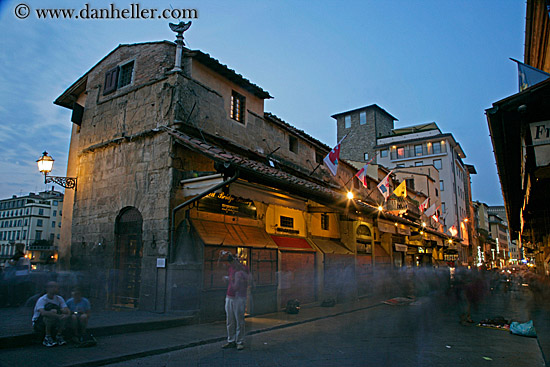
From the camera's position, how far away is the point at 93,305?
40.0 ft

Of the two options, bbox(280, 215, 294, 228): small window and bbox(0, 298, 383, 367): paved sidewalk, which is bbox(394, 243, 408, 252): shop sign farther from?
bbox(0, 298, 383, 367): paved sidewalk

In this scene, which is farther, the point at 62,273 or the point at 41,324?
the point at 62,273

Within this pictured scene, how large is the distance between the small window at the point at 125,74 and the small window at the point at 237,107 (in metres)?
3.80

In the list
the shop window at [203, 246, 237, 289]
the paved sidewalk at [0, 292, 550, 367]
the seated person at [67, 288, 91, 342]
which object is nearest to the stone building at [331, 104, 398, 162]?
the paved sidewalk at [0, 292, 550, 367]

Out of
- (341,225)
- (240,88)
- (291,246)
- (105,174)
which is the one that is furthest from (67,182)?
(341,225)

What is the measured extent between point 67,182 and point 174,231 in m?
6.00

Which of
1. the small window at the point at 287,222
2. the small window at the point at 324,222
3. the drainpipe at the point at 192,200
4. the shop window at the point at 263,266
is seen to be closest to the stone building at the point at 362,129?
the small window at the point at 324,222

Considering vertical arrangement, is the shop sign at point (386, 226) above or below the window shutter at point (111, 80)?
below

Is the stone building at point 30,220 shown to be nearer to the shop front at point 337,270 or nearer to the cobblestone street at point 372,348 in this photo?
the shop front at point 337,270

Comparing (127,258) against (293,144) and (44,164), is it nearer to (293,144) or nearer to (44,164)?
(44,164)

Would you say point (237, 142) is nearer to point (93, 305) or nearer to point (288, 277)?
point (288, 277)

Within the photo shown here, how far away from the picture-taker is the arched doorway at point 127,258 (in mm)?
11492

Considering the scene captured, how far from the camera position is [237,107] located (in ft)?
48.2

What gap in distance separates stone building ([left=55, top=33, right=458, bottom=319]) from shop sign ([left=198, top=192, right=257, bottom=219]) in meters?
0.05
